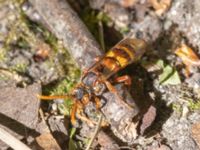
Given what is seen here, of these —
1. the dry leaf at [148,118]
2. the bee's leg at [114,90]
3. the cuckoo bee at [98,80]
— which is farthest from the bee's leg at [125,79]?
the dry leaf at [148,118]

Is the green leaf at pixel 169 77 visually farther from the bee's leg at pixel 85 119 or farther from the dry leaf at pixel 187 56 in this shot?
the bee's leg at pixel 85 119

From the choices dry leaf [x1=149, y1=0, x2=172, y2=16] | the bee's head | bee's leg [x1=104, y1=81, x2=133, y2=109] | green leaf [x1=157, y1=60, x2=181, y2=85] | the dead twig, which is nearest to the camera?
the dead twig

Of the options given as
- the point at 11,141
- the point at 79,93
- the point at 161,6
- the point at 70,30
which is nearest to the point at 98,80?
the point at 79,93

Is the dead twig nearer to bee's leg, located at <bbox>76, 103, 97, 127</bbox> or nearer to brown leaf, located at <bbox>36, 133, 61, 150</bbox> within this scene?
brown leaf, located at <bbox>36, 133, 61, 150</bbox>

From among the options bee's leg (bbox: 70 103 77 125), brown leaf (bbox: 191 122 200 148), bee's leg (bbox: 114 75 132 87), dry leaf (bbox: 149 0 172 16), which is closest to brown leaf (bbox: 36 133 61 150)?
bee's leg (bbox: 70 103 77 125)

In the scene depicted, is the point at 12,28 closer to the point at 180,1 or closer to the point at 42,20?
the point at 42,20

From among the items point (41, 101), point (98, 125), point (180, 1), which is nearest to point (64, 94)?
point (41, 101)

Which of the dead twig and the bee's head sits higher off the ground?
the dead twig
